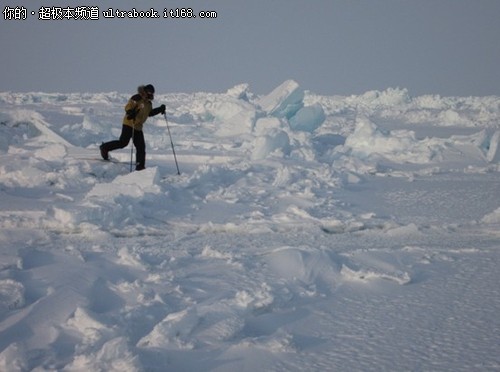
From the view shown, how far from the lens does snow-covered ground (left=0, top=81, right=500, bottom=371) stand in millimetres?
2107

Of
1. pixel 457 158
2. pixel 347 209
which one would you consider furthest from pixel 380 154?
pixel 347 209

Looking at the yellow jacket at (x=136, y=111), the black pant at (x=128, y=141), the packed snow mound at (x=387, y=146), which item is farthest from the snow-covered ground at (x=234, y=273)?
the packed snow mound at (x=387, y=146)

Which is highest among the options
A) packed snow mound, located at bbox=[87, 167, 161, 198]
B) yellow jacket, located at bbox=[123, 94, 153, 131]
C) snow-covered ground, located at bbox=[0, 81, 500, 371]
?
yellow jacket, located at bbox=[123, 94, 153, 131]

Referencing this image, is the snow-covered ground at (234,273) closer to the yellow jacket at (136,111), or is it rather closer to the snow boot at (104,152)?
the snow boot at (104,152)

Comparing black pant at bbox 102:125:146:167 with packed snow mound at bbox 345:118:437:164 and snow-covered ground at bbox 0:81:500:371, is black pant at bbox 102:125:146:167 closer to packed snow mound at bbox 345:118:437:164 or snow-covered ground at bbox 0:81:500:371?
snow-covered ground at bbox 0:81:500:371

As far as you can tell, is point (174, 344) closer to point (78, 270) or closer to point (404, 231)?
point (78, 270)

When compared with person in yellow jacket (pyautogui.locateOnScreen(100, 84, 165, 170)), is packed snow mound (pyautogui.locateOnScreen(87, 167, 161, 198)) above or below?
below

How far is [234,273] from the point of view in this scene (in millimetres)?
3096

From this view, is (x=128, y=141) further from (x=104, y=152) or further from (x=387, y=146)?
(x=387, y=146)

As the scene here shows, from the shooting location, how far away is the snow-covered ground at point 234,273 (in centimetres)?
211

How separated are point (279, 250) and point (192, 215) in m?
1.83

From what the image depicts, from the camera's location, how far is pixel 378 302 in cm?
276

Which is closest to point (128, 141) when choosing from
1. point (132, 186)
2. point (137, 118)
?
point (137, 118)

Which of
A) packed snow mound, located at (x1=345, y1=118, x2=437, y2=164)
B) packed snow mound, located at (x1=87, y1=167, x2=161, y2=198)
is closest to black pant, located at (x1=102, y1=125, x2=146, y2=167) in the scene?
packed snow mound, located at (x1=87, y1=167, x2=161, y2=198)
